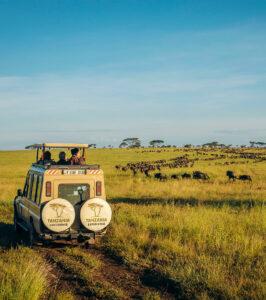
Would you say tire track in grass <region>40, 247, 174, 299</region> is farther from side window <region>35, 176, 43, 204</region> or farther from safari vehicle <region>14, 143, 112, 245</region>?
side window <region>35, 176, 43, 204</region>

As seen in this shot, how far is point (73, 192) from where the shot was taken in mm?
11531

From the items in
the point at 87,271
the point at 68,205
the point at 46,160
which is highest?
the point at 46,160

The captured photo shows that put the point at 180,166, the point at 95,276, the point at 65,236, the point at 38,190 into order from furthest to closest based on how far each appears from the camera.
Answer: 1. the point at 180,166
2. the point at 38,190
3. the point at 65,236
4. the point at 95,276

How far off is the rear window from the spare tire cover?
2.16 feet

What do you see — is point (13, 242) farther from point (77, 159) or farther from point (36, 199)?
point (77, 159)

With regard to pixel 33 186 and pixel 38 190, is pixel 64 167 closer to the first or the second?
pixel 38 190

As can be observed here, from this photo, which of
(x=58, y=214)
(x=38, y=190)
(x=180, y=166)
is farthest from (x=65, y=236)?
(x=180, y=166)

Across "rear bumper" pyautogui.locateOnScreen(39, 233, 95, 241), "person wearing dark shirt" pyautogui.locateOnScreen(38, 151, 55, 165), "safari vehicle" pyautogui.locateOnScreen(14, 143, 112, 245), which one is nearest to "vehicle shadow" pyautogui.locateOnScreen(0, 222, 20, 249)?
"safari vehicle" pyautogui.locateOnScreen(14, 143, 112, 245)

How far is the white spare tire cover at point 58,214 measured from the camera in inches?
420

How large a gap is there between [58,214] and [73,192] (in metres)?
0.93

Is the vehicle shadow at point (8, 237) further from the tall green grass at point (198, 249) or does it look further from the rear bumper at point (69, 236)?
the tall green grass at point (198, 249)

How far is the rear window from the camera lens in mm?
11406

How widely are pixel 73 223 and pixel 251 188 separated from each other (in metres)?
17.7

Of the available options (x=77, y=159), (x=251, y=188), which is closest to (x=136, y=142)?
(x=251, y=188)
